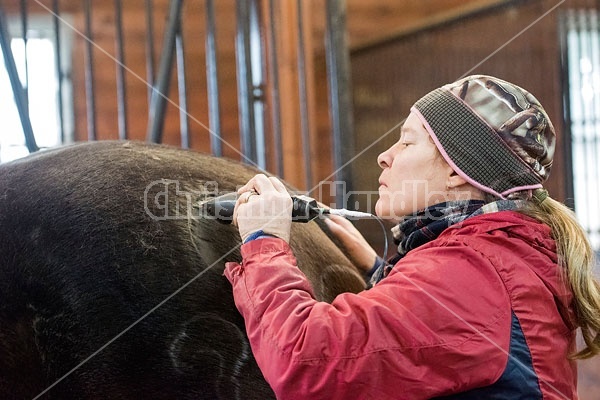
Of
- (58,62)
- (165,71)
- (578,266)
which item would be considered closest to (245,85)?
(165,71)

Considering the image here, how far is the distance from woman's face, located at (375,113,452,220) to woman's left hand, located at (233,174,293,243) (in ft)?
0.50

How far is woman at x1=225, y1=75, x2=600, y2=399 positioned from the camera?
896mm

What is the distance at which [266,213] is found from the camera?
1021 millimetres

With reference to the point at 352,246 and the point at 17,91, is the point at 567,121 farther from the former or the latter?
the point at 17,91

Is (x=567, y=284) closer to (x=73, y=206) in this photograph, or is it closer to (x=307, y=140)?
(x=73, y=206)

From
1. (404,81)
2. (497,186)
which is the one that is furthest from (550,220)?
(404,81)

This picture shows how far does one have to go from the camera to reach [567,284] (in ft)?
3.29

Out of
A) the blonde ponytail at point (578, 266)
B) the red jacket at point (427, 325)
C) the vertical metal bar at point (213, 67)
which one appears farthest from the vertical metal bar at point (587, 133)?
the red jacket at point (427, 325)

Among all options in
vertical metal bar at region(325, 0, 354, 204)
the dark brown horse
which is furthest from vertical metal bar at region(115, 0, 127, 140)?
the dark brown horse

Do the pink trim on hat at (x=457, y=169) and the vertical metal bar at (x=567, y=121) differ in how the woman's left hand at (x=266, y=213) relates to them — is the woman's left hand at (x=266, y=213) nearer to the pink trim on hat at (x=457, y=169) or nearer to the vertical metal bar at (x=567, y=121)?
the pink trim on hat at (x=457, y=169)

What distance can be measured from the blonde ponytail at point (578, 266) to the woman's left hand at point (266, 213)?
0.32 m

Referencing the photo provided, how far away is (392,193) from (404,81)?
2.56 meters

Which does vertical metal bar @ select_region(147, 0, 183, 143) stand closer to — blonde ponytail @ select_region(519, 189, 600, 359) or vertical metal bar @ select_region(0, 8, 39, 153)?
vertical metal bar @ select_region(0, 8, 39, 153)

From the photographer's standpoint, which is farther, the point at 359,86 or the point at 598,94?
the point at 359,86
